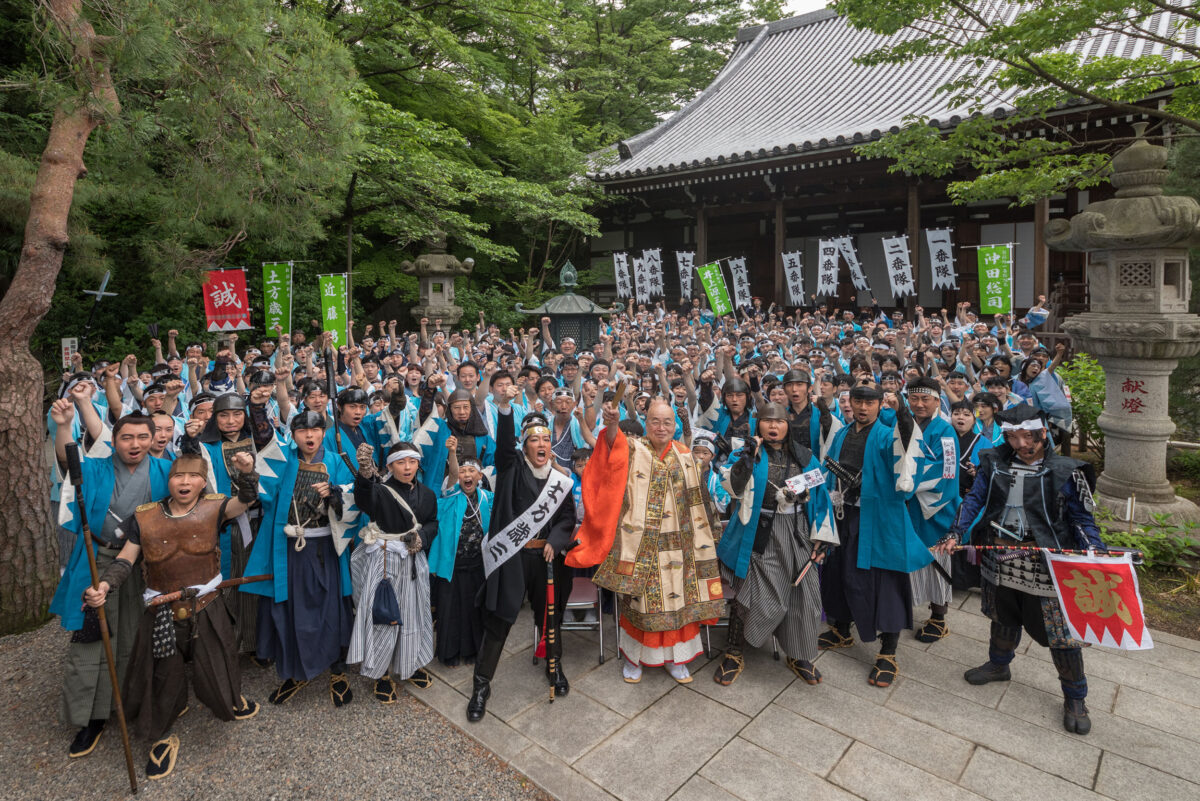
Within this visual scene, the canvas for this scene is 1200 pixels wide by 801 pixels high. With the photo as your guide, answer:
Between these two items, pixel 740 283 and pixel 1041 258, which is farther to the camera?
pixel 740 283

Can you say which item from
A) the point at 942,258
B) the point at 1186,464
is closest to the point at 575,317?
the point at 942,258

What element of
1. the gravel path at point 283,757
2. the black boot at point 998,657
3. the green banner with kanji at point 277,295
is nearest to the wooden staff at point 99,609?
the gravel path at point 283,757

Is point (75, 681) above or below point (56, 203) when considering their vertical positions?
below

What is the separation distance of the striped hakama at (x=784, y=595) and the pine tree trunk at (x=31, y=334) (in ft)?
18.0

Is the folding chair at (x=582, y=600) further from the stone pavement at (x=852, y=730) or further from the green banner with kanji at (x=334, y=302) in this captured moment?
the green banner with kanji at (x=334, y=302)

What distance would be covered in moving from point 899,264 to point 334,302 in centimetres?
1183

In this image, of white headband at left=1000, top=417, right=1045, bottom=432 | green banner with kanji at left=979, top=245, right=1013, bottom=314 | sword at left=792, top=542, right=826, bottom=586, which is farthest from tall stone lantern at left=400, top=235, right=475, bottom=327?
white headband at left=1000, top=417, right=1045, bottom=432

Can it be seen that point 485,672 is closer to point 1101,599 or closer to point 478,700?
point 478,700

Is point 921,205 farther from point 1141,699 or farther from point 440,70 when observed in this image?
point 1141,699

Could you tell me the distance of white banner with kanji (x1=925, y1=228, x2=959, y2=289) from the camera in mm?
13805

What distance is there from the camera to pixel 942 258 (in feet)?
45.7

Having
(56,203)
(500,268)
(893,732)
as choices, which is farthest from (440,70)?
(893,732)

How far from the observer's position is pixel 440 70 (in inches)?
592

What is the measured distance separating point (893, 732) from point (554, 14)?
17.1 m
